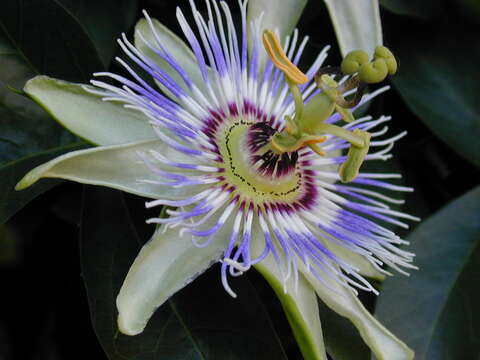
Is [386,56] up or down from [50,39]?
up

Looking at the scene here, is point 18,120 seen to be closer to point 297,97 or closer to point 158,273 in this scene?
point 158,273

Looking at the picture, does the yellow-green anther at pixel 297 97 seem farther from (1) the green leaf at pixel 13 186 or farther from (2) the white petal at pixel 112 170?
(1) the green leaf at pixel 13 186

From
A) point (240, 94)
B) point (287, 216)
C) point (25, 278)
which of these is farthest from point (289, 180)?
point (25, 278)

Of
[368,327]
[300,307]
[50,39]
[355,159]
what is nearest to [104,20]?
[50,39]

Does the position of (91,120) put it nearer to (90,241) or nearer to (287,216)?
(90,241)

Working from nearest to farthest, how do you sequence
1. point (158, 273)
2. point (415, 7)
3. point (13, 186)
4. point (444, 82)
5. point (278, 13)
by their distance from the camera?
point (158, 273) < point (13, 186) < point (278, 13) < point (415, 7) < point (444, 82)

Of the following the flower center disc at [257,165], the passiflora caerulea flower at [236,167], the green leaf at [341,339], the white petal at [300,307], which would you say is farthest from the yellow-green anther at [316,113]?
the green leaf at [341,339]
